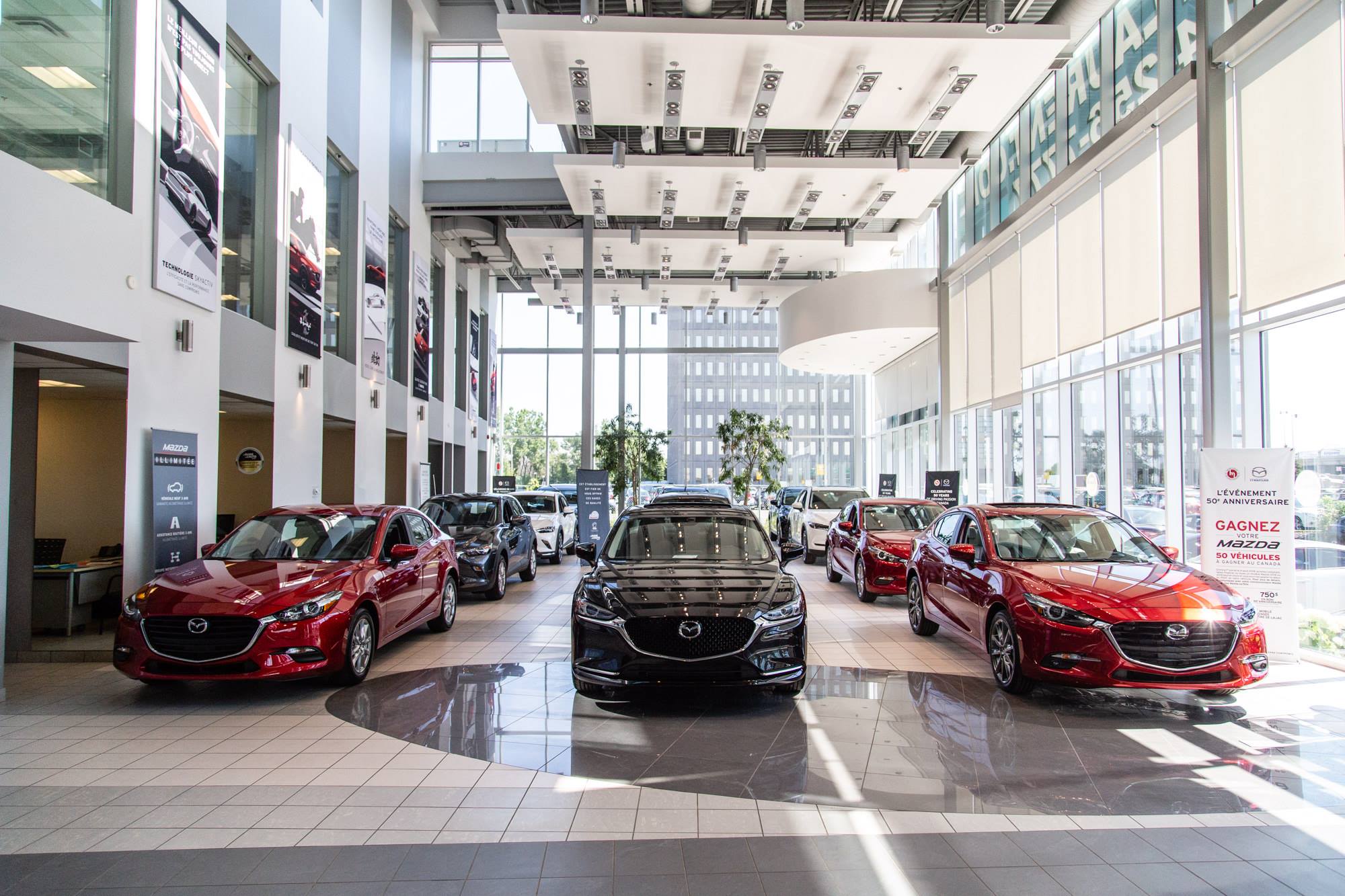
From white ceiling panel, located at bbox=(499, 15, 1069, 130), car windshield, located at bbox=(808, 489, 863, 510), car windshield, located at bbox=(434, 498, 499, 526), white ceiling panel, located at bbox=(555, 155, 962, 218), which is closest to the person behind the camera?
white ceiling panel, located at bbox=(499, 15, 1069, 130)

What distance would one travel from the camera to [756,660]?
5207 millimetres

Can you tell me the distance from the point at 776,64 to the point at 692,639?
854 centimetres

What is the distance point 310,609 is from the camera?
19.5ft

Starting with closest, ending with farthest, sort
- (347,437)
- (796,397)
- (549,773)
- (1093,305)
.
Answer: (549,773) < (1093,305) < (347,437) < (796,397)

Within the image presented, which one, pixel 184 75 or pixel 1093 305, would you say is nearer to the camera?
pixel 184 75

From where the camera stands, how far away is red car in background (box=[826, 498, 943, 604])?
35.0 ft

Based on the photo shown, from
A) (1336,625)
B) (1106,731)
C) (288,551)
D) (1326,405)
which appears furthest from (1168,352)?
(288,551)

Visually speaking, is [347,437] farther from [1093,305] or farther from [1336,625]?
[1336,625]

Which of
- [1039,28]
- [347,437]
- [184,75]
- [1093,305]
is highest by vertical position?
[1039,28]

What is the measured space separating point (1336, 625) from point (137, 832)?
9722mm

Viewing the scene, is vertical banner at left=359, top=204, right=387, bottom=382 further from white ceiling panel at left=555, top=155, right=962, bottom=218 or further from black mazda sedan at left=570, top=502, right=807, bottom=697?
black mazda sedan at left=570, top=502, right=807, bottom=697

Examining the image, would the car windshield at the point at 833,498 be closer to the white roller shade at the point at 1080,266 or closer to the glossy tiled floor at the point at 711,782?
the white roller shade at the point at 1080,266

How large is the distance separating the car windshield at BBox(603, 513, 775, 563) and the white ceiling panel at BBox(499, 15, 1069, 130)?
22.2ft

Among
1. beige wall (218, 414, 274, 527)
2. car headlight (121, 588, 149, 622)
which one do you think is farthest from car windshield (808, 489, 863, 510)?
car headlight (121, 588, 149, 622)
